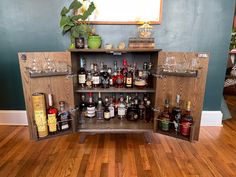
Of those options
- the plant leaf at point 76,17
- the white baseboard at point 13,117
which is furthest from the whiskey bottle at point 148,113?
the white baseboard at point 13,117

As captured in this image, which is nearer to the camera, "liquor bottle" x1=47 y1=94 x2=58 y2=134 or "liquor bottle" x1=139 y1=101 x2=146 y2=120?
"liquor bottle" x1=47 y1=94 x2=58 y2=134

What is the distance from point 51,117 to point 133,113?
0.89 metres

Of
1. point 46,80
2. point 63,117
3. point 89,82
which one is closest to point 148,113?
point 89,82

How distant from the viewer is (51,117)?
169cm

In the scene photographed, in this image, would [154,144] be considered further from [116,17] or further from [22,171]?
[116,17]

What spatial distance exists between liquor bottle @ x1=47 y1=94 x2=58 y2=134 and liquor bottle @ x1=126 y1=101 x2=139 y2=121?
79 centimetres

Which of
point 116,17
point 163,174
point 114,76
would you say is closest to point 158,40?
point 116,17

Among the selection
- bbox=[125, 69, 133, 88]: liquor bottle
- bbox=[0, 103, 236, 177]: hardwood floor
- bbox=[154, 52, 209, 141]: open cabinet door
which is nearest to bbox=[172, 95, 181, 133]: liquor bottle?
bbox=[154, 52, 209, 141]: open cabinet door

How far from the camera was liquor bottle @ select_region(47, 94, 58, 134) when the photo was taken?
1682mm

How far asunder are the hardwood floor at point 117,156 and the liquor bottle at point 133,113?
0.23 meters

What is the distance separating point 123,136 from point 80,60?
1.03 meters

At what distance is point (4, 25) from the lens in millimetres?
2027

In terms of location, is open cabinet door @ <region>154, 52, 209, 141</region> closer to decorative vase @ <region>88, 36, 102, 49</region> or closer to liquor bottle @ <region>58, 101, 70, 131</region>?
decorative vase @ <region>88, 36, 102, 49</region>

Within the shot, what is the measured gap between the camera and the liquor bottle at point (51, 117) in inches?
66.2
